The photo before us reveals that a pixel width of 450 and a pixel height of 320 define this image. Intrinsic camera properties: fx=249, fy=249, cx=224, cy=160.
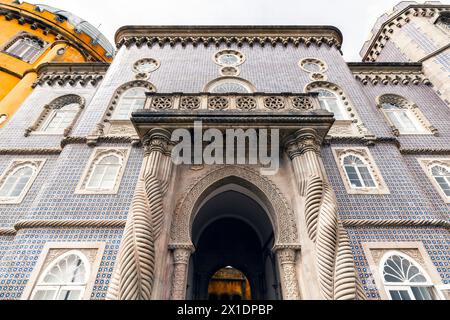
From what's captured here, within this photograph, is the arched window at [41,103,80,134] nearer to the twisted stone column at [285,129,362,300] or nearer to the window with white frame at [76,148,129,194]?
the window with white frame at [76,148,129,194]

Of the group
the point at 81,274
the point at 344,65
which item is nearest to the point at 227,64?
the point at 344,65

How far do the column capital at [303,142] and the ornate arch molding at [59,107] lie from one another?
324 inches

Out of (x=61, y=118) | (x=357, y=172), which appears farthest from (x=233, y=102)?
(x=61, y=118)

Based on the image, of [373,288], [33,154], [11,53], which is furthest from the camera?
[11,53]

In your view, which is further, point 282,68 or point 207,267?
point 282,68

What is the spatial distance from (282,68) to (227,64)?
2.54m

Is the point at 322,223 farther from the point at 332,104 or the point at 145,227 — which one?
the point at 332,104

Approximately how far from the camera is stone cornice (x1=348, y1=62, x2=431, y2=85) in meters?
12.1

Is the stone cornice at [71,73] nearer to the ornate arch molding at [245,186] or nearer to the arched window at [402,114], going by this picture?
the ornate arch molding at [245,186]

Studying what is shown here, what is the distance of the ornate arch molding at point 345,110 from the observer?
29.7 feet

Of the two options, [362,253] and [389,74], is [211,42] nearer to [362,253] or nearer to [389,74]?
[389,74]

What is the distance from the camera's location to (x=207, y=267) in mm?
10438

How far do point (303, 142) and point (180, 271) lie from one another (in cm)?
465

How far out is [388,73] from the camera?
12.4 meters
